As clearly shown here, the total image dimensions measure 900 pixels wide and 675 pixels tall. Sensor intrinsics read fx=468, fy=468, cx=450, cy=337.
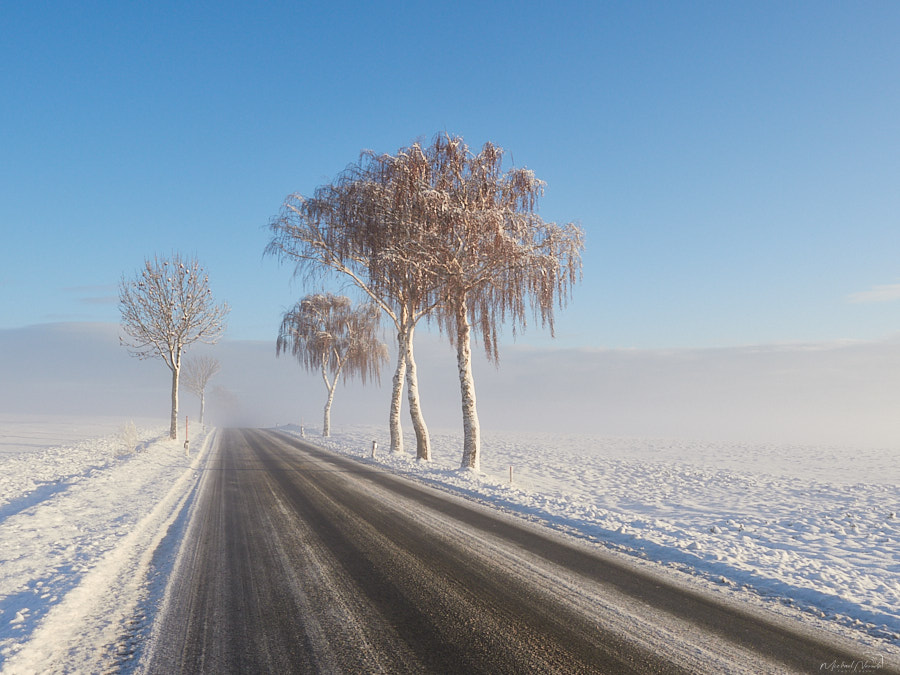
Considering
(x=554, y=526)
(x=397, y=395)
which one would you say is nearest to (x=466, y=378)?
(x=397, y=395)

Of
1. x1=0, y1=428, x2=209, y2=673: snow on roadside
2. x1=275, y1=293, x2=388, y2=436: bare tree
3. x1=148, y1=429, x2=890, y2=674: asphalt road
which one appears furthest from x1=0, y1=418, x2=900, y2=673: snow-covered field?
→ x1=275, y1=293, x2=388, y2=436: bare tree

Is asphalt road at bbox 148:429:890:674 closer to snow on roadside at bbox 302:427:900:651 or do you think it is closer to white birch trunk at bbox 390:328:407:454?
snow on roadside at bbox 302:427:900:651

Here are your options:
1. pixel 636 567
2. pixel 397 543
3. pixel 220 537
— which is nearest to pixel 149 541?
pixel 220 537

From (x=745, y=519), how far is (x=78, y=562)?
12.1m

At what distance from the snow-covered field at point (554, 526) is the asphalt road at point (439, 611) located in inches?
20.4

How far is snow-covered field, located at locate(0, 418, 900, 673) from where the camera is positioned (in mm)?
4141

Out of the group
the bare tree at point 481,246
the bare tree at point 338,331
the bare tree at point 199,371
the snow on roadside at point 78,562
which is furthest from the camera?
the bare tree at point 199,371

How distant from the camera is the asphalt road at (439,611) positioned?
11.2ft

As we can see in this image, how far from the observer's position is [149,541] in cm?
686

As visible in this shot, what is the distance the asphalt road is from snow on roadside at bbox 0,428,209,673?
17.6 inches

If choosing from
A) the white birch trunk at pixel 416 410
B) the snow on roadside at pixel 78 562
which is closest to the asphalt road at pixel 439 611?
the snow on roadside at pixel 78 562

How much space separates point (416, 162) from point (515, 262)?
4735 mm

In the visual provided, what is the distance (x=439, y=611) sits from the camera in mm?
4262

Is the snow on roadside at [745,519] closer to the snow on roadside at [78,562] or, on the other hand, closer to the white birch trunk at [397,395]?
the white birch trunk at [397,395]
